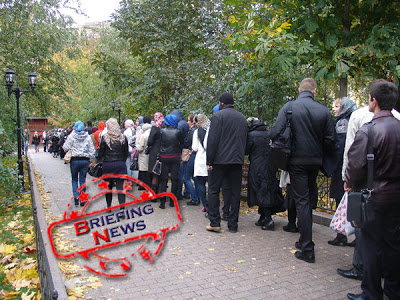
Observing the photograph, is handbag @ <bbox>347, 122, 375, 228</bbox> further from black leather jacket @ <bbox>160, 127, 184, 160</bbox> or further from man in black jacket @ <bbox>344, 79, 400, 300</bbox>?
black leather jacket @ <bbox>160, 127, 184, 160</bbox>

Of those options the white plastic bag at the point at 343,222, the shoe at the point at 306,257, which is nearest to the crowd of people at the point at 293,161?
the shoe at the point at 306,257

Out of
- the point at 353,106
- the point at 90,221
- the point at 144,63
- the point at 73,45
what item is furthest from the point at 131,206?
the point at 73,45

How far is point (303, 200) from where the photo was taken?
16.5 ft

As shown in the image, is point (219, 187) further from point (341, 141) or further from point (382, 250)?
point (382, 250)

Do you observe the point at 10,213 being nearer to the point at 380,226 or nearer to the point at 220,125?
the point at 220,125

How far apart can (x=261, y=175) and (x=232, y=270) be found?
2.26 meters

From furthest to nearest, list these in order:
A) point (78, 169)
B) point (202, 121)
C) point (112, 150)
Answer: point (78, 169), point (202, 121), point (112, 150)

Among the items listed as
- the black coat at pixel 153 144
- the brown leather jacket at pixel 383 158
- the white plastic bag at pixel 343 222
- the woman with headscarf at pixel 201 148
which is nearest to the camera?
the brown leather jacket at pixel 383 158

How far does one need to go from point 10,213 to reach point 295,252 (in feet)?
23.1

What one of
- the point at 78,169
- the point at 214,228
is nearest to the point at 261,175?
the point at 214,228

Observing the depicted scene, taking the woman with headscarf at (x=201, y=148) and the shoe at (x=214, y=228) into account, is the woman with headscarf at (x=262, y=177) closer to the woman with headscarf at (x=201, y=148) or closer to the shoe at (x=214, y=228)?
the shoe at (x=214, y=228)

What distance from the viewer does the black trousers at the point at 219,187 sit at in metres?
6.45

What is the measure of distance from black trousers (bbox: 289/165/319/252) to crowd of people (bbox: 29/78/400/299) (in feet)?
0.04

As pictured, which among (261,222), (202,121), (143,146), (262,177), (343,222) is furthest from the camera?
(143,146)
